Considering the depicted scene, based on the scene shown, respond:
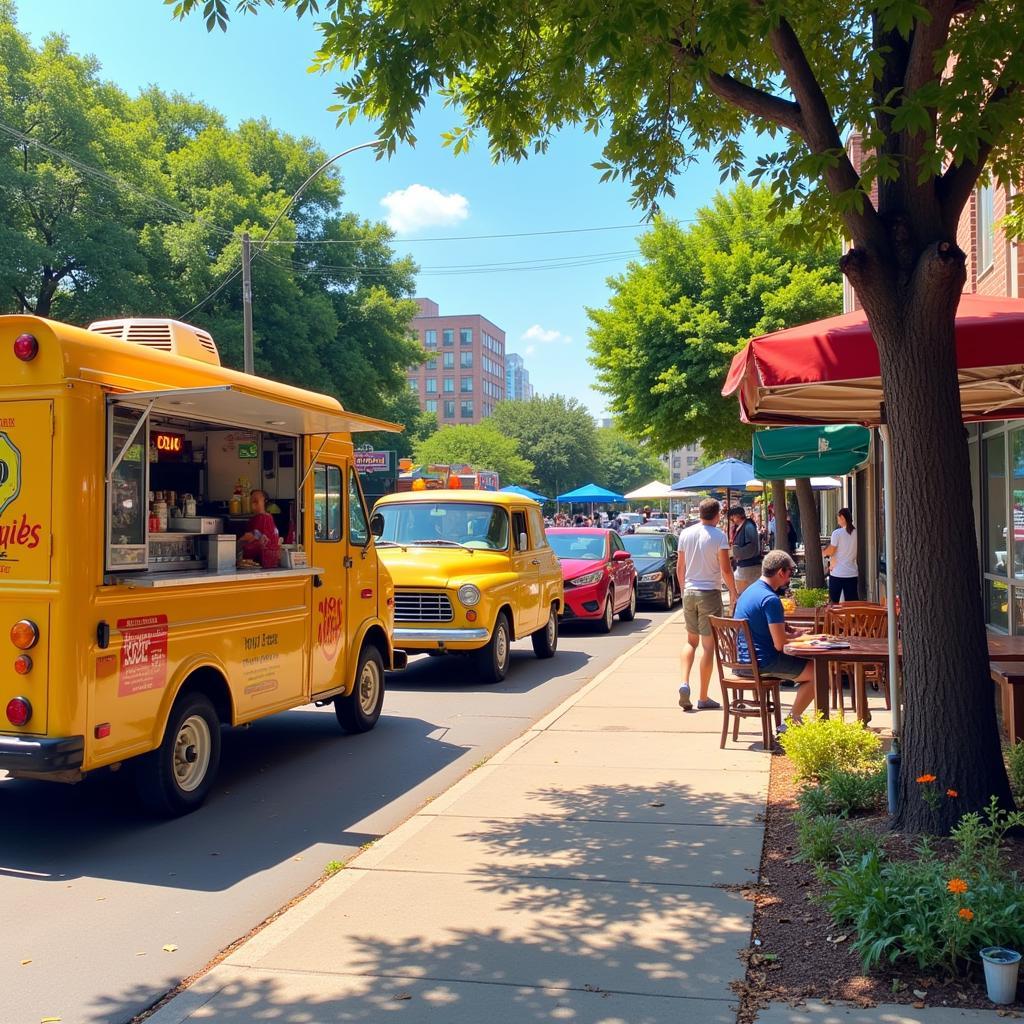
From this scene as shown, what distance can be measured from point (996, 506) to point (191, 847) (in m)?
7.94

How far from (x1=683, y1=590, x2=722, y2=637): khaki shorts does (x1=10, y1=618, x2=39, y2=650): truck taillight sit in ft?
19.9

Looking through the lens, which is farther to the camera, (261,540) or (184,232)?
(184,232)

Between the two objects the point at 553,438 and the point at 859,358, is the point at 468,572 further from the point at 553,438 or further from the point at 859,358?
the point at 553,438

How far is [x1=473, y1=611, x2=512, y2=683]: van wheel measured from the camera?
11.9 m

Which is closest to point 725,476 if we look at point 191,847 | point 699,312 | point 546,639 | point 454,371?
point 699,312

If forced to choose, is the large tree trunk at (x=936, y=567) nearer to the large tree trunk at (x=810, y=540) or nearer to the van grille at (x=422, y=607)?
the van grille at (x=422, y=607)

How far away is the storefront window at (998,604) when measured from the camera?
983cm

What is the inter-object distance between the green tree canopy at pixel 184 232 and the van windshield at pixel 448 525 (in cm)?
1745

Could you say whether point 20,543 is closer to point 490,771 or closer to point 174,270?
point 490,771

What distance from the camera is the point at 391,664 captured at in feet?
32.4

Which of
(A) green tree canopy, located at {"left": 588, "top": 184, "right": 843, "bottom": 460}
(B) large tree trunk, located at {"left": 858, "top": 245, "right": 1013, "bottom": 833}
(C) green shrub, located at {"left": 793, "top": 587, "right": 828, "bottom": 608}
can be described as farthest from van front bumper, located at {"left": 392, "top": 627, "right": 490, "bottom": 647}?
(A) green tree canopy, located at {"left": 588, "top": 184, "right": 843, "bottom": 460}

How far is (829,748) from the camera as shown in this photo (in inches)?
258

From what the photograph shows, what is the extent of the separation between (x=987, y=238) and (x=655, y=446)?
34.0 feet

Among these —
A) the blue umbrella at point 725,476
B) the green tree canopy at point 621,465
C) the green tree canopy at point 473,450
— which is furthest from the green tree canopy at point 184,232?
the green tree canopy at point 621,465
